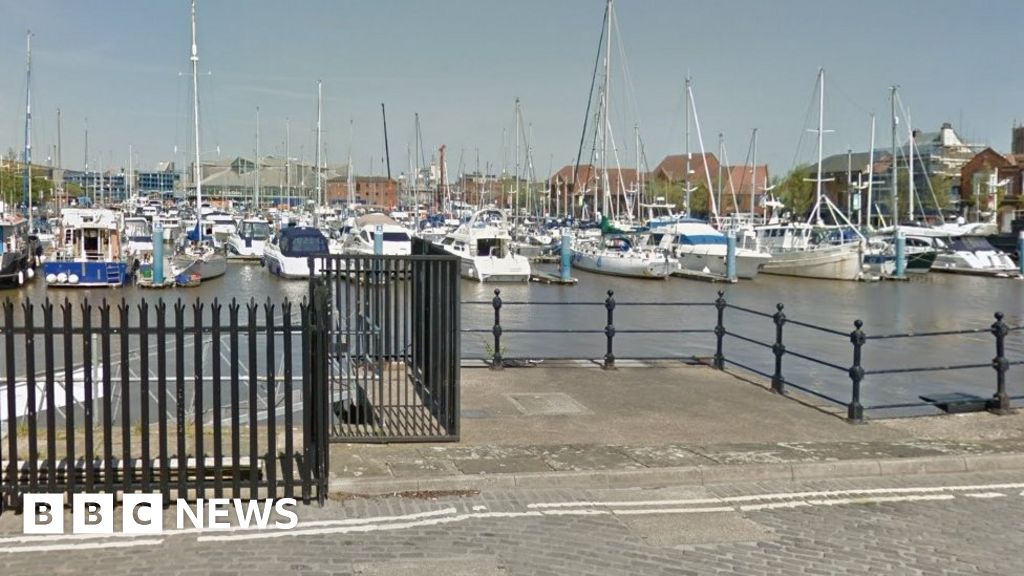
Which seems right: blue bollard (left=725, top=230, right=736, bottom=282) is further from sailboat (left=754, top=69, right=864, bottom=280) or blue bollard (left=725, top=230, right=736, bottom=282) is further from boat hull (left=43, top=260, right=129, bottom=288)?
boat hull (left=43, top=260, right=129, bottom=288)

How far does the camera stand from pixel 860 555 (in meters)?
7.20

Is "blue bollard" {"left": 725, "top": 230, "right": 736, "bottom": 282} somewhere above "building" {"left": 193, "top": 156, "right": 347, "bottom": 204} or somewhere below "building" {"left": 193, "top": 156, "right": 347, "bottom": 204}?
below

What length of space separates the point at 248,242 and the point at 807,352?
4301 cm

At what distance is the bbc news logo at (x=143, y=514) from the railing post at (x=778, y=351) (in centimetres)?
718

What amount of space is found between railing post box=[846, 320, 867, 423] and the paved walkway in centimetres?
14

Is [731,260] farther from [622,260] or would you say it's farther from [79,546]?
[79,546]

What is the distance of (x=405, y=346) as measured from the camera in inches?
431

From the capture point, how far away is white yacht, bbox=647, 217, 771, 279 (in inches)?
2179

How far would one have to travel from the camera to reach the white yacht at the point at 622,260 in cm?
5384

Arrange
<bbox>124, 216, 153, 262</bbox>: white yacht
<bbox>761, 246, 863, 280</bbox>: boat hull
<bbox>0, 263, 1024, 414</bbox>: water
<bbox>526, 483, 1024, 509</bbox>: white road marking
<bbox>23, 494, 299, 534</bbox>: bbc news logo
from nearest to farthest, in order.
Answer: <bbox>23, 494, 299, 534</bbox>: bbc news logo
<bbox>526, 483, 1024, 509</bbox>: white road marking
<bbox>0, 263, 1024, 414</bbox>: water
<bbox>124, 216, 153, 262</bbox>: white yacht
<bbox>761, 246, 863, 280</bbox>: boat hull

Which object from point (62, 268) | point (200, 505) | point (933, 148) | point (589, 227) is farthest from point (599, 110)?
point (933, 148)

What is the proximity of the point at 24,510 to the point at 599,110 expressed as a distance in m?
58.8

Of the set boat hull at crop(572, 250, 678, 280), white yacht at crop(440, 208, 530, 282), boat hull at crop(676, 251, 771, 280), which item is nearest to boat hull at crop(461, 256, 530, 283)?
white yacht at crop(440, 208, 530, 282)

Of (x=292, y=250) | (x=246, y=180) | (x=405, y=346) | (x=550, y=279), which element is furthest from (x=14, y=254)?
(x=246, y=180)
